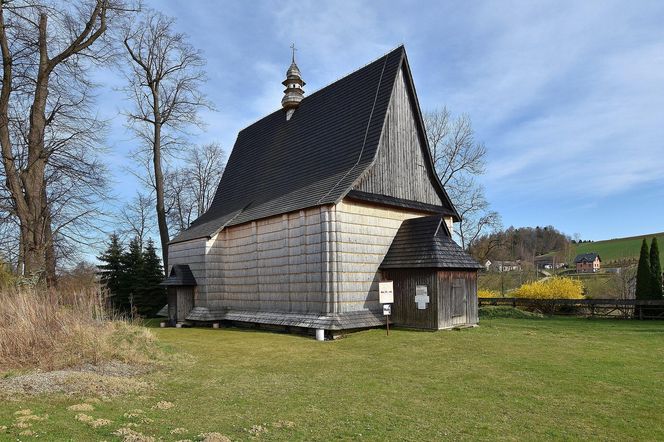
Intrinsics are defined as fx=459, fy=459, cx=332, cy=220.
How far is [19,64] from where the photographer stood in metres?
16.0

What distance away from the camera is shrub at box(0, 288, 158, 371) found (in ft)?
30.1

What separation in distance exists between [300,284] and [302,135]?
25.6 ft

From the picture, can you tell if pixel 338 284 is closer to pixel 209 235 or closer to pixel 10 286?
pixel 209 235

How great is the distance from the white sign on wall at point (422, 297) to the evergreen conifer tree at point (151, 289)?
19.4 metres

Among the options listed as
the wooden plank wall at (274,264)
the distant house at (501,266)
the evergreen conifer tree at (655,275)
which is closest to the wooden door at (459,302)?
the wooden plank wall at (274,264)

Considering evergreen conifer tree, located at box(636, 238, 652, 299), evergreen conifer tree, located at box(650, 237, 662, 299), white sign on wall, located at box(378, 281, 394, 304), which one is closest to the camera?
white sign on wall, located at box(378, 281, 394, 304)

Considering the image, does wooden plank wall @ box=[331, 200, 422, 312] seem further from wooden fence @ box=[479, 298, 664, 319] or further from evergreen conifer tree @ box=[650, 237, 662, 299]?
evergreen conifer tree @ box=[650, 237, 662, 299]

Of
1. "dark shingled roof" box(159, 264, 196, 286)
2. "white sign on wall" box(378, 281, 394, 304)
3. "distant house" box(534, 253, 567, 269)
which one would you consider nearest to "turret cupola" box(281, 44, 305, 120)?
"dark shingled roof" box(159, 264, 196, 286)

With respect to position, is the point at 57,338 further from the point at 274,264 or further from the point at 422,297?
the point at 422,297

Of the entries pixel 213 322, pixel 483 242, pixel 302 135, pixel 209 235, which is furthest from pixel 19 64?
pixel 483 242

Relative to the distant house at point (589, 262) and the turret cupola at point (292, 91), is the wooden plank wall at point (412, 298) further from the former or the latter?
the distant house at point (589, 262)

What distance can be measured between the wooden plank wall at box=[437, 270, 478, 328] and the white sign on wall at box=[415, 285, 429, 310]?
0.43 meters

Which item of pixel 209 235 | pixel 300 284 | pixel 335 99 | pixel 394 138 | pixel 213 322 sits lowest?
pixel 213 322

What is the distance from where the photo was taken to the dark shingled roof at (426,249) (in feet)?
51.1
